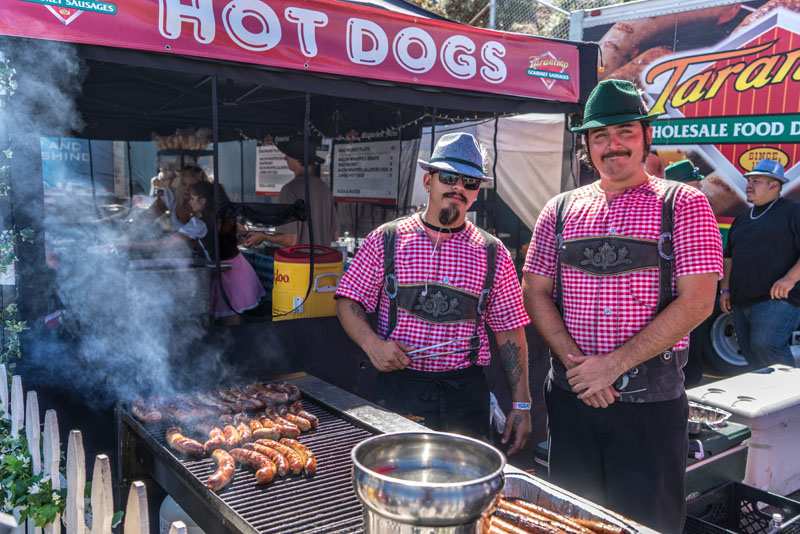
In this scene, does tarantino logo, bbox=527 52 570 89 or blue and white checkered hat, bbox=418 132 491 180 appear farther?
tarantino logo, bbox=527 52 570 89

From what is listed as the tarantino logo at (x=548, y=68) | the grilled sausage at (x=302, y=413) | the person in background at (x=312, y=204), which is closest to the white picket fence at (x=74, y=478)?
the grilled sausage at (x=302, y=413)

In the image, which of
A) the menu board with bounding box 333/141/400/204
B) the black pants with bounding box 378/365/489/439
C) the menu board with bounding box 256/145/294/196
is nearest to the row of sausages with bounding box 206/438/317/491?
the black pants with bounding box 378/365/489/439

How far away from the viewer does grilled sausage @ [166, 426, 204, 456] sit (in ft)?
8.82

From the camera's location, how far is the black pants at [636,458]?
2.70 metres

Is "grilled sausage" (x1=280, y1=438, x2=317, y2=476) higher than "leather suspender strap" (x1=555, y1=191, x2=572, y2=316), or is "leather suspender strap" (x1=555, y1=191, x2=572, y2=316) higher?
"leather suspender strap" (x1=555, y1=191, x2=572, y2=316)

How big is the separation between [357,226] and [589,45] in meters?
4.84

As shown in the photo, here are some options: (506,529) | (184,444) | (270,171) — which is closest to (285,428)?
(184,444)

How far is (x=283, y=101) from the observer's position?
304 inches

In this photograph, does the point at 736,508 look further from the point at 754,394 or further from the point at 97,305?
the point at 97,305

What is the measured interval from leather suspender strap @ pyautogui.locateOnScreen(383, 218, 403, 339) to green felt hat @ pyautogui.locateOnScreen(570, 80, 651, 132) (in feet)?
3.82

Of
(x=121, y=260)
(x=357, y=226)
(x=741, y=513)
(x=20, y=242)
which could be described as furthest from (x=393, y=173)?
(x=741, y=513)

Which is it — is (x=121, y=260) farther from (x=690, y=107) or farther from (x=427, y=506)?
(x=690, y=107)

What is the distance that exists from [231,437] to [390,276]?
44.9 inches

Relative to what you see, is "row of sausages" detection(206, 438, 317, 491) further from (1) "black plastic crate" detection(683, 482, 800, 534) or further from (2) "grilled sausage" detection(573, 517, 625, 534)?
(1) "black plastic crate" detection(683, 482, 800, 534)
